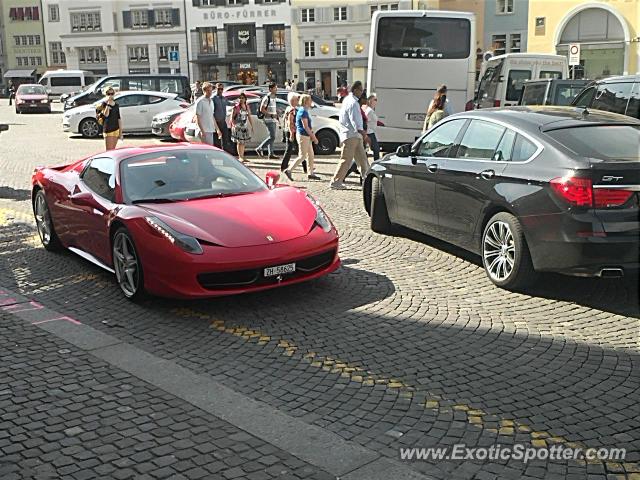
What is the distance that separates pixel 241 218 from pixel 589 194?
9.69 feet

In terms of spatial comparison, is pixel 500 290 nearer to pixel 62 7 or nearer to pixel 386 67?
pixel 386 67

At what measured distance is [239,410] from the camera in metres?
4.38

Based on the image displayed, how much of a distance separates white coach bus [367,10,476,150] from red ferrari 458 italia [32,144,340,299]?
10.4 metres

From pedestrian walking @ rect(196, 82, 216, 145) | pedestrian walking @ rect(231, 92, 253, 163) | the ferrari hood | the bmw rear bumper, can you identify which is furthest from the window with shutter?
the bmw rear bumper

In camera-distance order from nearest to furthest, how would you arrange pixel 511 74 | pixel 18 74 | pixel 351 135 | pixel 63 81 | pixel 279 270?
pixel 279 270 → pixel 351 135 → pixel 511 74 → pixel 63 81 → pixel 18 74

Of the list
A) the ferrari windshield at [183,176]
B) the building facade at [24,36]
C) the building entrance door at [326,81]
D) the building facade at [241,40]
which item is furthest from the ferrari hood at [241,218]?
the building facade at [24,36]

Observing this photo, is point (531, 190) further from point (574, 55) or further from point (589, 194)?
point (574, 55)

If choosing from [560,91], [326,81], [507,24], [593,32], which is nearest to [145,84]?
[560,91]

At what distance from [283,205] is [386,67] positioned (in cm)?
1133

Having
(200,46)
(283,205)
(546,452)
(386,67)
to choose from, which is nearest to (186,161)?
(283,205)

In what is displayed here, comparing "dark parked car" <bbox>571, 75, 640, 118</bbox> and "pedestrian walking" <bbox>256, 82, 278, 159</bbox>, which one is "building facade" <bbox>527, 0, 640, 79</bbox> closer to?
"pedestrian walking" <bbox>256, 82, 278, 159</bbox>

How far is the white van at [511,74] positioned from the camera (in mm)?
22250

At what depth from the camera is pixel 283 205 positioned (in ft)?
23.0

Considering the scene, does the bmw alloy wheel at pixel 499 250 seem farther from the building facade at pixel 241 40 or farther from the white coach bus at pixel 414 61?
the building facade at pixel 241 40
